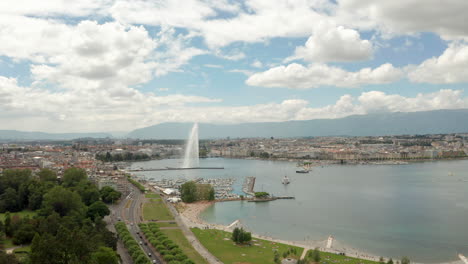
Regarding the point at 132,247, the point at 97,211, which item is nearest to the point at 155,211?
the point at 97,211

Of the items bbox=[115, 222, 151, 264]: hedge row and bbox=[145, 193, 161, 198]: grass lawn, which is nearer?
bbox=[115, 222, 151, 264]: hedge row

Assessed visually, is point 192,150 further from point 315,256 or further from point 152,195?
point 315,256

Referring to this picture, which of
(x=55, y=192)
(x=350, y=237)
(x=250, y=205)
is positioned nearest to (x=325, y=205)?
(x=250, y=205)

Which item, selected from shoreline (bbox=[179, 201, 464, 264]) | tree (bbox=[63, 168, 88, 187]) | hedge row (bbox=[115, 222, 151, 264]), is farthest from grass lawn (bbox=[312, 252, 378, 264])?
tree (bbox=[63, 168, 88, 187])

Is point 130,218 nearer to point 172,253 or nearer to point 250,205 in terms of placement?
point 172,253

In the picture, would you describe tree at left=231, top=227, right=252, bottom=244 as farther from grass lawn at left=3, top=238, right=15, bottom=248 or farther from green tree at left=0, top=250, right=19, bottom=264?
grass lawn at left=3, top=238, right=15, bottom=248
